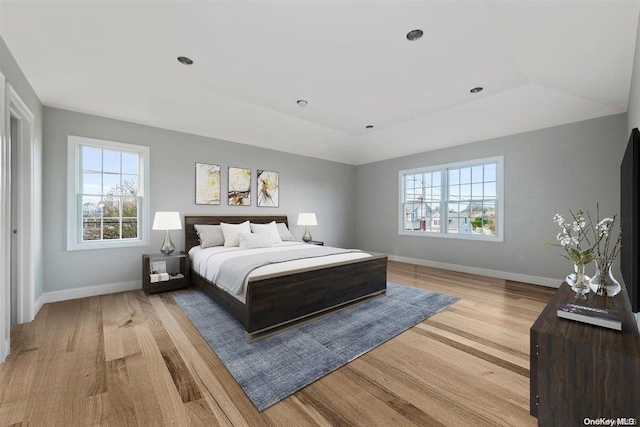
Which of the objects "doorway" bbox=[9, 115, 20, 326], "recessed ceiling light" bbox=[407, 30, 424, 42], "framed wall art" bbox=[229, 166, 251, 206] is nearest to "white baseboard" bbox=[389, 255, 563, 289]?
"framed wall art" bbox=[229, 166, 251, 206]

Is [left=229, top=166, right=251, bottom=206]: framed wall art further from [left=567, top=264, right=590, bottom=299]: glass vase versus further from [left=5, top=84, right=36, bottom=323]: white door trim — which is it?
[left=567, top=264, right=590, bottom=299]: glass vase

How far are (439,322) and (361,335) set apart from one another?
36.9 inches

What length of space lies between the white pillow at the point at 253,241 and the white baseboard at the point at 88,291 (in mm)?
1638

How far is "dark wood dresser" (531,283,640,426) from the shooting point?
123 centimetres

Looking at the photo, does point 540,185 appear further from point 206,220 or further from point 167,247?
point 167,247

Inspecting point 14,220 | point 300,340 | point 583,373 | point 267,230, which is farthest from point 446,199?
point 14,220

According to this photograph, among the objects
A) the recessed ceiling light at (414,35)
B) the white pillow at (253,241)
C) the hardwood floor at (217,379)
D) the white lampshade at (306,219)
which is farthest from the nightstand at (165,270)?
the recessed ceiling light at (414,35)

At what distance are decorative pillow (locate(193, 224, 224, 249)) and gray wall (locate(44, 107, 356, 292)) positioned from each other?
0.37 m

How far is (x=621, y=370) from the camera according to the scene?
123 cm

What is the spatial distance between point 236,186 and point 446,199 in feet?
13.6

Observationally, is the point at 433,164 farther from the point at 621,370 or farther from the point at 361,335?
the point at 621,370

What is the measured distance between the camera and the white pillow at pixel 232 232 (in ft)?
14.2

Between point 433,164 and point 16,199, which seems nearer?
point 16,199

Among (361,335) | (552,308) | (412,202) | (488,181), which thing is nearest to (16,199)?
(361,335)
